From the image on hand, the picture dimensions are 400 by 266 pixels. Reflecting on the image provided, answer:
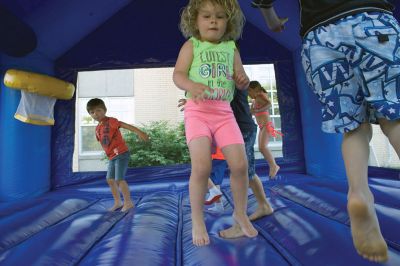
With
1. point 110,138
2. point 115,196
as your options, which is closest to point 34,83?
point 110,138

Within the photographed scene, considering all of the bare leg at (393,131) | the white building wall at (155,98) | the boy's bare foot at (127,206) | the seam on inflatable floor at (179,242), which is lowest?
the seam on inflatable floor at (179,242)

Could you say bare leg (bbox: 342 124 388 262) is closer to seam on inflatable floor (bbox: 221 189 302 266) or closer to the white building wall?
seam on inflatable floor (bbox: 221 189 302 266)

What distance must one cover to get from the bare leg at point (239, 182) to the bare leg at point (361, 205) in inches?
20.3

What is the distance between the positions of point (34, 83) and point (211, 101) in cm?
203

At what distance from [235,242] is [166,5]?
3211 millimetres

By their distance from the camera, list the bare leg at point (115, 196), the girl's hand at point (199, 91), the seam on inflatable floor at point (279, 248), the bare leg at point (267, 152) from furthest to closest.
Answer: the bare leg at point (267, 152) < the bare leg at point (115, 196) < the girl's hand at point (199, 91) < the seam on inflatable floor at point (279, 248)

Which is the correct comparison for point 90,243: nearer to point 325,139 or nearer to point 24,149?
point 24,149

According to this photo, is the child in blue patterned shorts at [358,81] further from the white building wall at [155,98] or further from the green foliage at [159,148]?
the white building wall at [155,98]

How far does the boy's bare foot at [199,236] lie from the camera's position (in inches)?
47.8

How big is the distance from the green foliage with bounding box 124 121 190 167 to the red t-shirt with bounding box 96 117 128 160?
3.81m

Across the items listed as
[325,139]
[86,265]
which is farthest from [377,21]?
[325,139]

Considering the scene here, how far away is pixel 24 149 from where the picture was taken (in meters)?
2.99

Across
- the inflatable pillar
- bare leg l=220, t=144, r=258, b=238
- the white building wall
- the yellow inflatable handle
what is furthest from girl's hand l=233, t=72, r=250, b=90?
the white building wall

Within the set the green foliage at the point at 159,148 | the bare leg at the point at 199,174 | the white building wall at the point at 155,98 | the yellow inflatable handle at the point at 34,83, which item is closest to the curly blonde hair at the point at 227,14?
the bare leg at the point at 199,174
